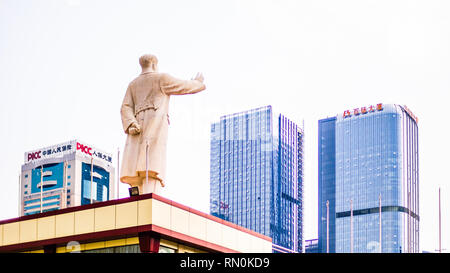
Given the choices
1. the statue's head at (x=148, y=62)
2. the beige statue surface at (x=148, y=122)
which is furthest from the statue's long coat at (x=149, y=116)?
the statue's head at (x=148, y=62)

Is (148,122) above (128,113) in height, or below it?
below

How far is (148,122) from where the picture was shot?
3350 centimetres

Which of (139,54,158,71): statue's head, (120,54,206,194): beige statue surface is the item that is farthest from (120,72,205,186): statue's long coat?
(139,54,158,71): statue's head

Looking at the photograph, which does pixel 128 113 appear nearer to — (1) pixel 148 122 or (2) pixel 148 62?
(1) pixel 148 122

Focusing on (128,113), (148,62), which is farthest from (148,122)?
(148,62)

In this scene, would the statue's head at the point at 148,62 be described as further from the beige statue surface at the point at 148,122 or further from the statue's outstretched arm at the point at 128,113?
the statue's outstretched arm at the point at 128,113

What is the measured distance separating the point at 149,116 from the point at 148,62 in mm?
2084

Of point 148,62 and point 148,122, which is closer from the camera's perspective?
point 148,122

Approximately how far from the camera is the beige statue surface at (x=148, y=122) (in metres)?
33.1

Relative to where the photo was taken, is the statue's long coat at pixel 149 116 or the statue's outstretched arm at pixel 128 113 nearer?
the statue's long coat at pixel 149 116

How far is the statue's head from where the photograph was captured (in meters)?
34.2

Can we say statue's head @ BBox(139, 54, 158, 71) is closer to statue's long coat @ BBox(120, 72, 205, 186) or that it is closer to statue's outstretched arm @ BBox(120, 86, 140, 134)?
statue's long coat @ BBox(120, 72, 205, 186)
